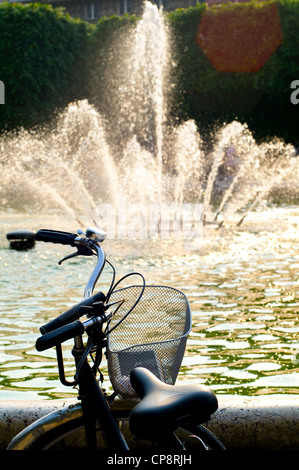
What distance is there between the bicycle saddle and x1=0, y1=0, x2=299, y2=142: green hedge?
25508mm

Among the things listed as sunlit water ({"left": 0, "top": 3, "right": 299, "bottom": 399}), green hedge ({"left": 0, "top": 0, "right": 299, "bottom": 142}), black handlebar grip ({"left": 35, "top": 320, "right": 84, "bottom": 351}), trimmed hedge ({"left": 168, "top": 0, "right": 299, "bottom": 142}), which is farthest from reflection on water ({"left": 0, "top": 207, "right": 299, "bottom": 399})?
green hedge ({"left": 0, "top": 0, "right": 299, "bottom": 142})

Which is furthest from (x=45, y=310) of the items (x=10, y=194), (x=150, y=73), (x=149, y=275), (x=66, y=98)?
(x=66, y=98)

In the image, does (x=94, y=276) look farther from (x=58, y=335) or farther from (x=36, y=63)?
(x=36, y=63)

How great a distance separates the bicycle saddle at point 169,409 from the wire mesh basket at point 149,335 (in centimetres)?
24

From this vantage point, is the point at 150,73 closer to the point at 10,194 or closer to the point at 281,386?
the point at 10,194

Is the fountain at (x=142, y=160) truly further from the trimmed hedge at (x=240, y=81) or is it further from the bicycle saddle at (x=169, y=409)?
the bicycle saddle at (x=169, y=409)

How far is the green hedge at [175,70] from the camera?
26.7 meters

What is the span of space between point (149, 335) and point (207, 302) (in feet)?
12.8

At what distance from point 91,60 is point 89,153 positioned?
5426mm

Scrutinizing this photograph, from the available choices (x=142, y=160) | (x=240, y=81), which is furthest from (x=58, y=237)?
(x=240, y=81)

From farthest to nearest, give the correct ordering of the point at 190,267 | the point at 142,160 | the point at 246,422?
1. the point at 142,160
2. the point at 190,267
3. the point at 246,422

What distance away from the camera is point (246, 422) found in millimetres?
2936

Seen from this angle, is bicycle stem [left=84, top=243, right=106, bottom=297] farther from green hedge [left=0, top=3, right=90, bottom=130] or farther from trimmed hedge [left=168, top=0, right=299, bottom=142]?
green hedge [left=0, top=3, right=90, bottom=130]

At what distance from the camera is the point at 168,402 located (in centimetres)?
184
